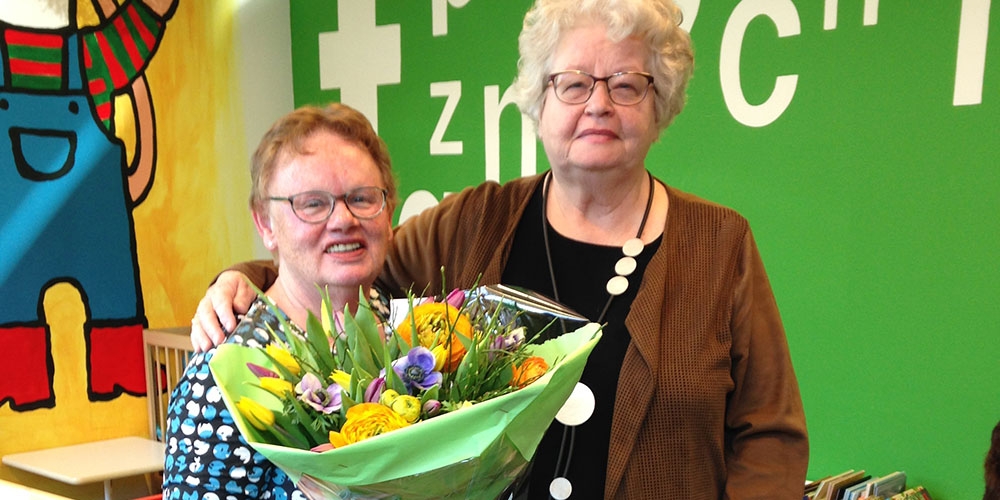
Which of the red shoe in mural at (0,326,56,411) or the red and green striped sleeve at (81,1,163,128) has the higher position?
the red and green striped sleeve at (81,1,163,128)

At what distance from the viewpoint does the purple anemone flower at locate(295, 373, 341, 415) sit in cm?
94

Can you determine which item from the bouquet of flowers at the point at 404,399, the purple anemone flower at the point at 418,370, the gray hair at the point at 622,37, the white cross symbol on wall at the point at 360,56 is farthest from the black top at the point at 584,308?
the white cross symbol on wall at the point at 360,56

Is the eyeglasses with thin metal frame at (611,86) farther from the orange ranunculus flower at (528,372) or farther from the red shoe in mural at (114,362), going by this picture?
the red shoe in mural at (114,362)

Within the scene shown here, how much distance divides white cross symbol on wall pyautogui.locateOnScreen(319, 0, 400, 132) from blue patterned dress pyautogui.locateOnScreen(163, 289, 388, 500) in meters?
3.04

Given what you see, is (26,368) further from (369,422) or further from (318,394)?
(369,422)

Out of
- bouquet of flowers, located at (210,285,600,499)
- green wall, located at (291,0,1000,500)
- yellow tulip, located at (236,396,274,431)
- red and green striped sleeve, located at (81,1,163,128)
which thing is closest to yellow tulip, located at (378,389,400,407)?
bouquet of flowers, located at (210,285,600,499)

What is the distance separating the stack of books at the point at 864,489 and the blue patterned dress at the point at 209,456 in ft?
6.27

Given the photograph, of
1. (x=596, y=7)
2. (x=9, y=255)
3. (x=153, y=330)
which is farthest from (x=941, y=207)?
(x=9, y=255)

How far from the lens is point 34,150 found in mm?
3648

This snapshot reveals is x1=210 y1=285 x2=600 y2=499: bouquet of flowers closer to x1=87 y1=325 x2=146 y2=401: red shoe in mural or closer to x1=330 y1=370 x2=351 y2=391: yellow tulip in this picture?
x1=330 y1=370 x2=351 y2=391: yellow tulip

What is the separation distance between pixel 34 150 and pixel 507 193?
9.28 feet

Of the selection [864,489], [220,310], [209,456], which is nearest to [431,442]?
[209,456]

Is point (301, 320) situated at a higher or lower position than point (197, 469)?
higher

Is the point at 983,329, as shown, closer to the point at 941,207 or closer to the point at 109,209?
the point at 941,207
